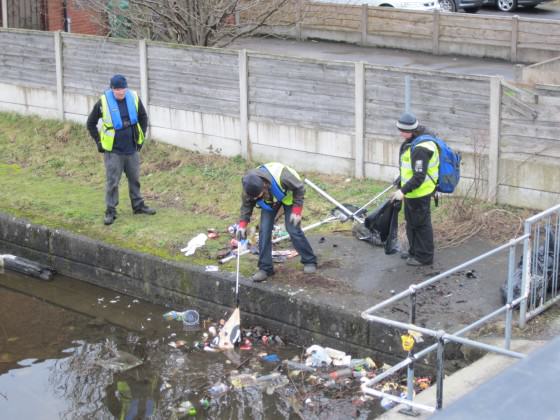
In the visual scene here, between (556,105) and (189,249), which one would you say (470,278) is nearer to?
(556,105)

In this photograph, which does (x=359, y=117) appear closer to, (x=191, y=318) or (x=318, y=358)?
(x=191, y=318)

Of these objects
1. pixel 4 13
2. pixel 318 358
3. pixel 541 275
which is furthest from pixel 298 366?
pixel 4 13

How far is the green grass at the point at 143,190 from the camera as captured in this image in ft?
36.9

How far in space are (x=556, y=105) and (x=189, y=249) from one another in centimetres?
428

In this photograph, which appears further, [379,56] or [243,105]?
[379,56]

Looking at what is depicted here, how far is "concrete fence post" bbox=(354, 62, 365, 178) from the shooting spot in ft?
39.1

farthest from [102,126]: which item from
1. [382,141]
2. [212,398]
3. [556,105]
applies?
[556,105]

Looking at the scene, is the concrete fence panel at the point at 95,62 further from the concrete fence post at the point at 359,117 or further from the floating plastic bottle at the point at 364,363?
the floating plastic bottle at the point at 364,363

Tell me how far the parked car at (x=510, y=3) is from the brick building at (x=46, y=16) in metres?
11.8

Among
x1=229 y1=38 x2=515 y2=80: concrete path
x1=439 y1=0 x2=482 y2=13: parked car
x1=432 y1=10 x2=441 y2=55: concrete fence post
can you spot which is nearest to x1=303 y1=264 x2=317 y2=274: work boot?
x1=229 y1=38 x2=515 y2=80: concrete path

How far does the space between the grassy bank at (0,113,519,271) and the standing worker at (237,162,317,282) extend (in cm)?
53

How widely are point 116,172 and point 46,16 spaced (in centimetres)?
1054

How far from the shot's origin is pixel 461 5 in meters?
26.4

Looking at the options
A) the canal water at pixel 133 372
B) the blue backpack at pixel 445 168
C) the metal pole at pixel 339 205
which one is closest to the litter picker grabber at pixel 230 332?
the canal water at pixel 133 372
